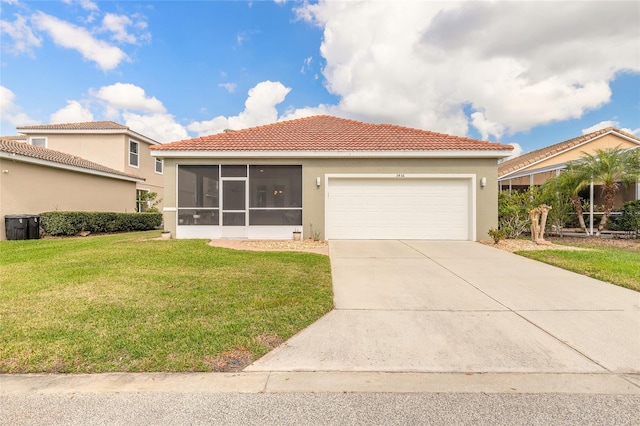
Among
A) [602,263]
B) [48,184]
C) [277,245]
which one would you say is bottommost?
[602,263]

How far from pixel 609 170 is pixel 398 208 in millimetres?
8257

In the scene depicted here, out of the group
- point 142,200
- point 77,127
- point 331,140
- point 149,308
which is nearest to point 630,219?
point 331,140

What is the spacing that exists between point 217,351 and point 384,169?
9508mm

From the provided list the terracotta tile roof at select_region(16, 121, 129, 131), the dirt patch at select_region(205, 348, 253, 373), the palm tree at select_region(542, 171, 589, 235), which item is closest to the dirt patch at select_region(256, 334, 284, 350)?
the dirt patch at select_region(205, 348, 253, 373)

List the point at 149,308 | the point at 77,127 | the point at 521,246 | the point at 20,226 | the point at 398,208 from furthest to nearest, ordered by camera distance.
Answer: the point at 77,127 → the point at 398,208 → the point at 20,226 → the point at 521,246 → the point at 149,308

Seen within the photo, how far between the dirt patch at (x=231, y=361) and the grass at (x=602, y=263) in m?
6.83

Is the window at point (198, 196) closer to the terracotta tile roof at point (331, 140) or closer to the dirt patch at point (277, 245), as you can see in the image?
the terracotta tile roof at point (331, 140)

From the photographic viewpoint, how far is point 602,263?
24.2ft


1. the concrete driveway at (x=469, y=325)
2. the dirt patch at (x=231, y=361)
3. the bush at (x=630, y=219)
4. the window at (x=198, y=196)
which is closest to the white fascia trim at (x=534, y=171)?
the bush at (x=630, y=219)

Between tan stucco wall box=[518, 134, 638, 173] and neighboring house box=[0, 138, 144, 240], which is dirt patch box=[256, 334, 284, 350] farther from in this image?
tan stucco wall box=[518, 134, 638, 173]

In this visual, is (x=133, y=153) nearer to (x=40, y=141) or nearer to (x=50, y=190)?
(x=40, y=141)

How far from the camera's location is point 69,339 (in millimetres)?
3498

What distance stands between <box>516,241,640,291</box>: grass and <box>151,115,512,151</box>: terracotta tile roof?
433cm

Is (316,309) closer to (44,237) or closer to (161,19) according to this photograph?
(161,19)
